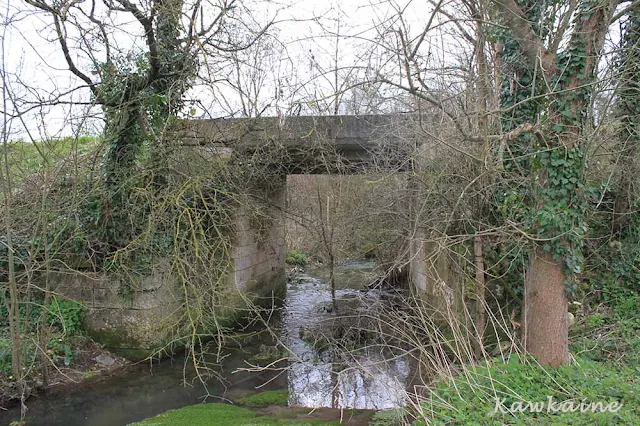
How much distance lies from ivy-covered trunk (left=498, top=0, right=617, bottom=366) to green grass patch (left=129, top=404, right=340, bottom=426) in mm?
2742

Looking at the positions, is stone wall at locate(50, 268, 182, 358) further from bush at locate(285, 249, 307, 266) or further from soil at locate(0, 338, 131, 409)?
bush at locate(285, 249, 307, 266)

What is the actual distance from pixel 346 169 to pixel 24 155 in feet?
19.7

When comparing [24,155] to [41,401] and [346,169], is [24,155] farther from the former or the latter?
[346,169]

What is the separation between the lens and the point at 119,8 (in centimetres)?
744

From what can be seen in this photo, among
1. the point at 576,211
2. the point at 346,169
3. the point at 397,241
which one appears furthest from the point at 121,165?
the point at 576,211

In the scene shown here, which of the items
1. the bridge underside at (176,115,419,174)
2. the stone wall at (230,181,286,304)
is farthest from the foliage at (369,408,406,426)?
the stone wall at (230,181,286,304)

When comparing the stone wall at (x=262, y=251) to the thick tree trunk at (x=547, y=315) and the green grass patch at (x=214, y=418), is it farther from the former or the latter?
the thick tree trunk at (x=547, y=315)

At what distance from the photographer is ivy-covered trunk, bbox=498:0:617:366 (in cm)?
506

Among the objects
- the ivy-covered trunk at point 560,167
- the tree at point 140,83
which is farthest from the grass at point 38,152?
the ivy-covered trunk at point 560,167

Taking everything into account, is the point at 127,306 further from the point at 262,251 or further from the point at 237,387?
the point at 262,251

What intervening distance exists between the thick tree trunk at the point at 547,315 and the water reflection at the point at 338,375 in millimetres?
1519

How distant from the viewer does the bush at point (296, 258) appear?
18.3 m

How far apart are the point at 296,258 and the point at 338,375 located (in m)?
12.7

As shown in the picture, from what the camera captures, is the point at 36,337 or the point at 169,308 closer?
the point at 36,337
